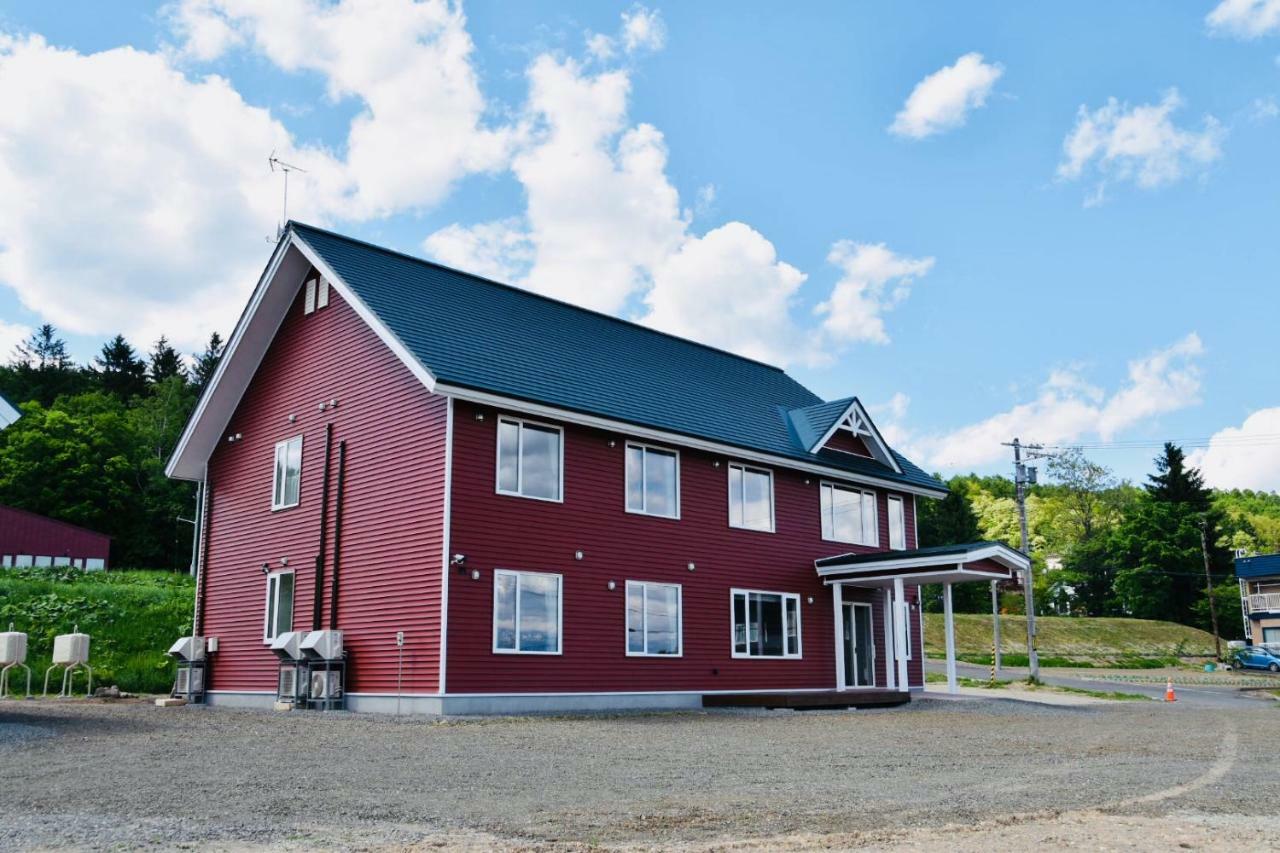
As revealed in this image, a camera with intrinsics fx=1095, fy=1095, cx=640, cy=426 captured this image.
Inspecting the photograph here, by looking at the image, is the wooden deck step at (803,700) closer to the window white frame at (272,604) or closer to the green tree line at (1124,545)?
the window white frame at (272,604)

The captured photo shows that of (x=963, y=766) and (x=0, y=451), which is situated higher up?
(x=0, y=451)

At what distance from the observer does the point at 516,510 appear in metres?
18.4

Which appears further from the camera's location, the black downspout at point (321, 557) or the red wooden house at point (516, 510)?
the black downspout at point (321, 557)

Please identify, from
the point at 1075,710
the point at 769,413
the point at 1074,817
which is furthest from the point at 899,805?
the point at 769,413

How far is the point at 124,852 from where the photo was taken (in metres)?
6.33

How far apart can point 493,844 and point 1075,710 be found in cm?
1836

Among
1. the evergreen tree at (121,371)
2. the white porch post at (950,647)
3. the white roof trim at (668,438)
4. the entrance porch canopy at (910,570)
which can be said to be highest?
the evergreen tree at (121,371)

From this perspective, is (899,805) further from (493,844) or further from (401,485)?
(401,485)

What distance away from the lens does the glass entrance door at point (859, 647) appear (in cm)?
2516

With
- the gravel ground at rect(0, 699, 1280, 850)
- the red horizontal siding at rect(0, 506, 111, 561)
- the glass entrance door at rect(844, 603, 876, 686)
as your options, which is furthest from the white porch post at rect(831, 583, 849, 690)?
the red horizontal siding at rect(0, 506, 111, 561)

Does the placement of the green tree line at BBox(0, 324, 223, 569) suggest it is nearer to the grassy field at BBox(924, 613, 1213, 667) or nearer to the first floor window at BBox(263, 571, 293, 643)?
the first floor window at BBox(263, 571, 293, 643)

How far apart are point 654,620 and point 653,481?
2637 millimetres

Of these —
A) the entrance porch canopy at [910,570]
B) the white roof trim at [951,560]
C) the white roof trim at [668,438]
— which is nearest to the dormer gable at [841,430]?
the white roof trim at [668,438]

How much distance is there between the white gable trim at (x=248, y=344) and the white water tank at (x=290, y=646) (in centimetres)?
529
